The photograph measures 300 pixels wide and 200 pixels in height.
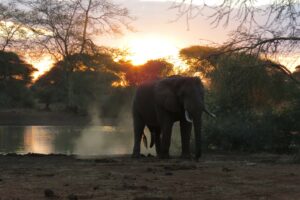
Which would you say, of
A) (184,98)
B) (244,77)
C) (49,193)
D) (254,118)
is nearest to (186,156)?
(184,98)

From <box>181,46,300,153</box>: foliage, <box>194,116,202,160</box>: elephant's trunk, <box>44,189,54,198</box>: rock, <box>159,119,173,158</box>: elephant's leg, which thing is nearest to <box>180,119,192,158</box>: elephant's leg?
<box>159,119,173,158</box>: elephant's leg

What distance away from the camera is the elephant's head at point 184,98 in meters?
13.8

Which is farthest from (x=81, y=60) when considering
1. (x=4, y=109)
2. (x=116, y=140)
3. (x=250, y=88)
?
(x=250, y=88)

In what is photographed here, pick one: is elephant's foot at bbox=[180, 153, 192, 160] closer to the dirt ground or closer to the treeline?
the dirt ground

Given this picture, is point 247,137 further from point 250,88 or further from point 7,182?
point 7,182

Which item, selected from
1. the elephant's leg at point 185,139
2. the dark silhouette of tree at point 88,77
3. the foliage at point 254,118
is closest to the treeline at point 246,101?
the foliage at point 254,118

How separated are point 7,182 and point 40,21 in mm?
37511

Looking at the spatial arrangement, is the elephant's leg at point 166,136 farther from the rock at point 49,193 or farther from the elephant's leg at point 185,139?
the rock at point 49,193

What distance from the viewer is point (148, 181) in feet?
30.2

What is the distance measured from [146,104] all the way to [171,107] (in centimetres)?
185

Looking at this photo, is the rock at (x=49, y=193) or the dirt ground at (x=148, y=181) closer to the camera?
the rock at (x=49, y=193)

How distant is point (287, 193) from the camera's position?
796 cm

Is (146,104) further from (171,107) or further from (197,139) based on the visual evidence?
(197,139)

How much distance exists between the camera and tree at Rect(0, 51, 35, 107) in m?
51.8
